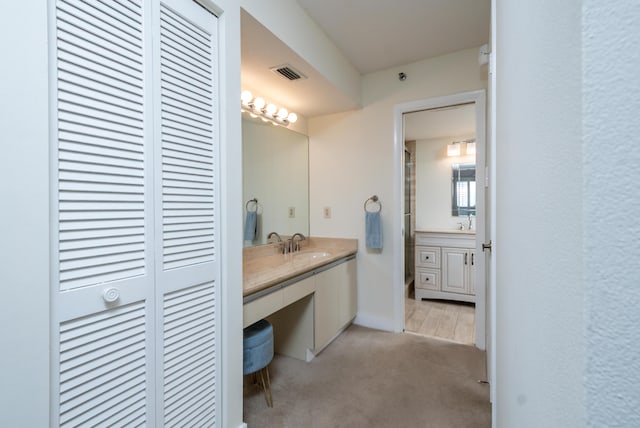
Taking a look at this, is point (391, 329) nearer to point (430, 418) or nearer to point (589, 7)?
point (430, 418)

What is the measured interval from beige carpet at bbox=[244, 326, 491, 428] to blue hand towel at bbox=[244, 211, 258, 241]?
994mm

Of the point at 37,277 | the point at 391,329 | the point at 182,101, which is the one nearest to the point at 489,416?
the point at 391,329

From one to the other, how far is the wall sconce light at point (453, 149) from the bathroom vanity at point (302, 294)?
7.31 ft

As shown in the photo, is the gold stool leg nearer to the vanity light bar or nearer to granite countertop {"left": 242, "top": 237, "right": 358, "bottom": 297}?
granite countertop {"left": 242, "top": 237, "right": 358, "bottom": 297}

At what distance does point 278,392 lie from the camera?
1.82 meters

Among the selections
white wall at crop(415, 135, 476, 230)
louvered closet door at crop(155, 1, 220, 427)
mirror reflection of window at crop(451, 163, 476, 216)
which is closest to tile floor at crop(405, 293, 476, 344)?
white wall at crop(415, 135, 476, 230)

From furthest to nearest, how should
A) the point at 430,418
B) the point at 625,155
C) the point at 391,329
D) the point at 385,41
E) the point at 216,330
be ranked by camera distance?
the point at 391,329 < the point at 385,41 < the point at 430,418 < the point at 216,330 < the point at 625,155

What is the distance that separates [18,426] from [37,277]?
0.36m

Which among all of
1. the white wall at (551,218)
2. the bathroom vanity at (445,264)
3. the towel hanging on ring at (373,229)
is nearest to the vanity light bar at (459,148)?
the bathroom vanity at (445,264)

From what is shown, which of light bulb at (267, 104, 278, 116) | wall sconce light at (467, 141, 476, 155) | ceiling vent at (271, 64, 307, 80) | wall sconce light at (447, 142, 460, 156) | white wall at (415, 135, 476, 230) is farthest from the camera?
white wall at (415, 135, 476, 230)

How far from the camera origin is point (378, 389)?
1.85 m

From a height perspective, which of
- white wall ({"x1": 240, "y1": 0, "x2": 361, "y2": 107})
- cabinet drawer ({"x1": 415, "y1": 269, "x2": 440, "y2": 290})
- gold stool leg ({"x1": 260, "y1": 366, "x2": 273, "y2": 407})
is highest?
white wall ({"x1": 240, "y1": 0, "x2": 361, "y2": 107})

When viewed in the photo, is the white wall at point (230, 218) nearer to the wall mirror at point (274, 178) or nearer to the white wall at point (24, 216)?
the white wall at point (24, 216)

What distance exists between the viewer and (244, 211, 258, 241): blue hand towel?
7.53ft
